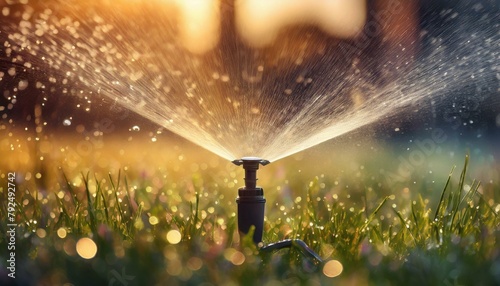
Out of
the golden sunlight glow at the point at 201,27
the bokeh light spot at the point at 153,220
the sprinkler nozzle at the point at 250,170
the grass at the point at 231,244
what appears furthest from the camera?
the golden sunlight glow at the point at 201,27

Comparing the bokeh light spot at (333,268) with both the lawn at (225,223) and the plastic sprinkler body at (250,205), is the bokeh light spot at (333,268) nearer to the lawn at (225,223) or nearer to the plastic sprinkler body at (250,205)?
the lawn at (225,223)

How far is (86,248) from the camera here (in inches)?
92.2

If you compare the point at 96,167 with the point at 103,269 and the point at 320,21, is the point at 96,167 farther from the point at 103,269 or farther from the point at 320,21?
the point at 103,269

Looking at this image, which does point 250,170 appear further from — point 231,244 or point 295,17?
point 295,17

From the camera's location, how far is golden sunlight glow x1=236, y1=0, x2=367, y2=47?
4.76 m

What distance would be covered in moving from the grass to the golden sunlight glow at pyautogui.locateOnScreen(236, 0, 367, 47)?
1223 millimetres

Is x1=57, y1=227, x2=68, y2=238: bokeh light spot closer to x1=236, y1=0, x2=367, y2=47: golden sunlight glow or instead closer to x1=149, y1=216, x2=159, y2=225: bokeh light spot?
x1=149, y1=216, x2=159, y2=225: bokeh light spot

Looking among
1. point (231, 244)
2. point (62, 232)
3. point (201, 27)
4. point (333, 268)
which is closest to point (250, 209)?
point (231, 244)

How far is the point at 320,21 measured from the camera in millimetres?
4871

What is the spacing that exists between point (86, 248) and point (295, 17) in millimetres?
2931

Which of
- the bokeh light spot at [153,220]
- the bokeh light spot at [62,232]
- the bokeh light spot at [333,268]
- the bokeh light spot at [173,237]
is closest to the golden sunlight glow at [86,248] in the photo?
the bokeh light spot at [173,237]

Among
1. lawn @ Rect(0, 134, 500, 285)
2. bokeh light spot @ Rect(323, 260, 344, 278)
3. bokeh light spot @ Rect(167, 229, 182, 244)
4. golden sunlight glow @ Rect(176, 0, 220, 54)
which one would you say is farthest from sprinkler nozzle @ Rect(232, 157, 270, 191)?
golden sunlight glow @ Rect(176, 0, 220, 54)

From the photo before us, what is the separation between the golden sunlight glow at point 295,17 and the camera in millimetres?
4762

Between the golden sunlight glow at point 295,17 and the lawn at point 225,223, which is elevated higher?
the golden sunlight glow at point 295,17
